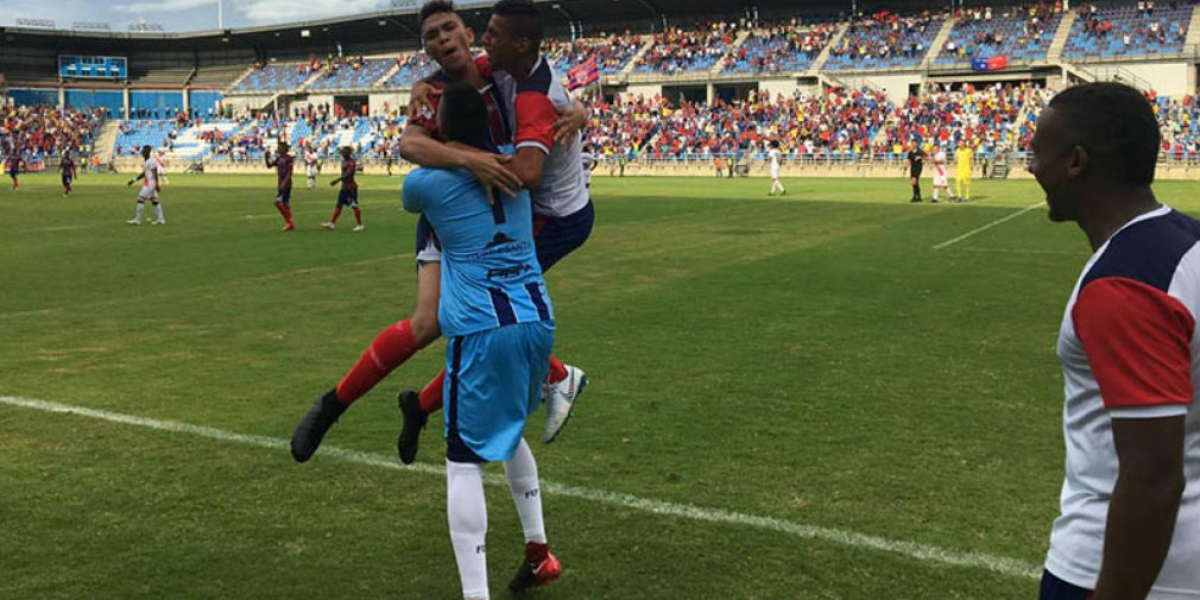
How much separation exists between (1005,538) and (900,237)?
1649cm

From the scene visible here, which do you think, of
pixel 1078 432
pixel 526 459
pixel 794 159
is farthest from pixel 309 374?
pixel 794 159

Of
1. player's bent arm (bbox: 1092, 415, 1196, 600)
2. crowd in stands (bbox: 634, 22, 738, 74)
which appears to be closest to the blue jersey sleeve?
player's bent arm (bbox: 1092, 415, 1196, 600)

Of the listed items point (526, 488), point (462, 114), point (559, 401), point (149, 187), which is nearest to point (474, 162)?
point (462, 114)

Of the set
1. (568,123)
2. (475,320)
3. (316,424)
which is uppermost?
(568,123)

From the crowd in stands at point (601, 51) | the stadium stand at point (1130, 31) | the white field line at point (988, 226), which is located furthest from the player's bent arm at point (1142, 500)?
the crowd in stands at point (601, 51)

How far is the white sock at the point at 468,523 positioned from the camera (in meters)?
3.95

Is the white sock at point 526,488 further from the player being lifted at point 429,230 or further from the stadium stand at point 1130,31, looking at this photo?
the stadium stand at point 1130,31

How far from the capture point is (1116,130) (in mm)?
2174

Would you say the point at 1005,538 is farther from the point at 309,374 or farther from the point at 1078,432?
the point at 309,374

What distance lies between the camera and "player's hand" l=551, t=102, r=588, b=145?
4.15 metres

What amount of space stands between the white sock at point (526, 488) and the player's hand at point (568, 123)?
134cm

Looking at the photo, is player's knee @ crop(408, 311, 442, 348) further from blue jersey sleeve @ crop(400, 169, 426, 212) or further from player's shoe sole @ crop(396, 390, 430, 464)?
blue jersey sleeve @ crop(400, 169, 426, 212)

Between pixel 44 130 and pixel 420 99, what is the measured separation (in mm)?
83969

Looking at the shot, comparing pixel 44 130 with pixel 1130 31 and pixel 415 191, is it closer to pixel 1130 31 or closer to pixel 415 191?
pixel 1130 31
